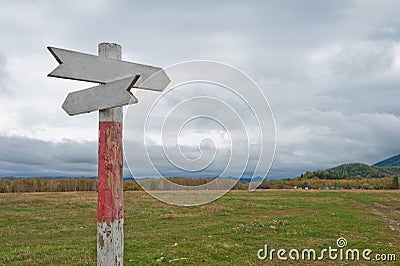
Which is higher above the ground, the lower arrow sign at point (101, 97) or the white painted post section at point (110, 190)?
the lower arrow sign at point (101, 97)

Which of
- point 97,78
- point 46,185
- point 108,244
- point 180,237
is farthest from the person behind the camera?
point 46,185

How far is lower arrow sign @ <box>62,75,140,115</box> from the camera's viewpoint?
180 inches

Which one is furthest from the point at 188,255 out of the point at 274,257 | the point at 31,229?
the point at 31,229

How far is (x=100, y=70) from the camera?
4.86 metres

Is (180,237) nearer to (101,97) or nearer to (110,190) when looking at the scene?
(110,190)

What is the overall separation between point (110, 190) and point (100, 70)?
154cm

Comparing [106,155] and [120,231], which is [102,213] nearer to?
[120,231]

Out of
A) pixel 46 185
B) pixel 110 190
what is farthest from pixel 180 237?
pixel 46 185

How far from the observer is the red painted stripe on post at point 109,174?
4750 mm

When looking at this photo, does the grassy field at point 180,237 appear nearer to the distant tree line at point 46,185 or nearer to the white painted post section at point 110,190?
the white painted post section at point 110,190

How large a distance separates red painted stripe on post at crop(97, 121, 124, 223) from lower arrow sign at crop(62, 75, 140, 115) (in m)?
0.27

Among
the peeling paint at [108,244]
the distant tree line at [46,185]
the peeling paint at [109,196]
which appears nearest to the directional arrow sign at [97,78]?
the peeling paint at [109,196]

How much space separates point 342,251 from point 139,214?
14188 millimetres

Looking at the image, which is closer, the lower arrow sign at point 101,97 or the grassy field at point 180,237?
the lower arrow sign at point 101,97
